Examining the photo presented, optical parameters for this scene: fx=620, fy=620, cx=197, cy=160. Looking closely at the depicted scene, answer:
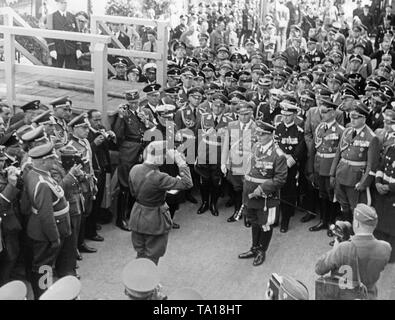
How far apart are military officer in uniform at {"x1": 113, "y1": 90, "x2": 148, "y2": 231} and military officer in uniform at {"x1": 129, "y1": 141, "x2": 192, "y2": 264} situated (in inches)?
70.0

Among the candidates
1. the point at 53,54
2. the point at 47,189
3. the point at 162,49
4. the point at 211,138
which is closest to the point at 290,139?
the point at 211,138

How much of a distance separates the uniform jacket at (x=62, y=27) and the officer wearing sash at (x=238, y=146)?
386cm

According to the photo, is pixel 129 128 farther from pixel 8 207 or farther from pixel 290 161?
pixel 8 207

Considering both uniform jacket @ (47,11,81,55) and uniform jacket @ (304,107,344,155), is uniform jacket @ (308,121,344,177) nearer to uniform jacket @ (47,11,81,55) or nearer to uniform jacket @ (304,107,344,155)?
uniform jacket @ (304,107,344,155)

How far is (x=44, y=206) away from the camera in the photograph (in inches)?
225

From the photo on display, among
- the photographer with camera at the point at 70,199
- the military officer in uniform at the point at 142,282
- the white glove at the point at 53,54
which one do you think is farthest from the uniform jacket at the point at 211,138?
the military officer in uniform at the point at 142,282

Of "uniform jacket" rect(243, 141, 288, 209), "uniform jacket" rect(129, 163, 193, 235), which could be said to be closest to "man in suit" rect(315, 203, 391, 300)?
"uniform jacket" rect(129, 163, 193, 235)

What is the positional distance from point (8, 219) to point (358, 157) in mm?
4004

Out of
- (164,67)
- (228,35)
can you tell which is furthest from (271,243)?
(228,35)

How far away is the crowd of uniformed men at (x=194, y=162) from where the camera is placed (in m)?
6.00

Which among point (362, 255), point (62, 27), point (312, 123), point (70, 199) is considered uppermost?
point (62, 27)

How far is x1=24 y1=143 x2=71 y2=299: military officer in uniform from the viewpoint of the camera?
5699 mm
